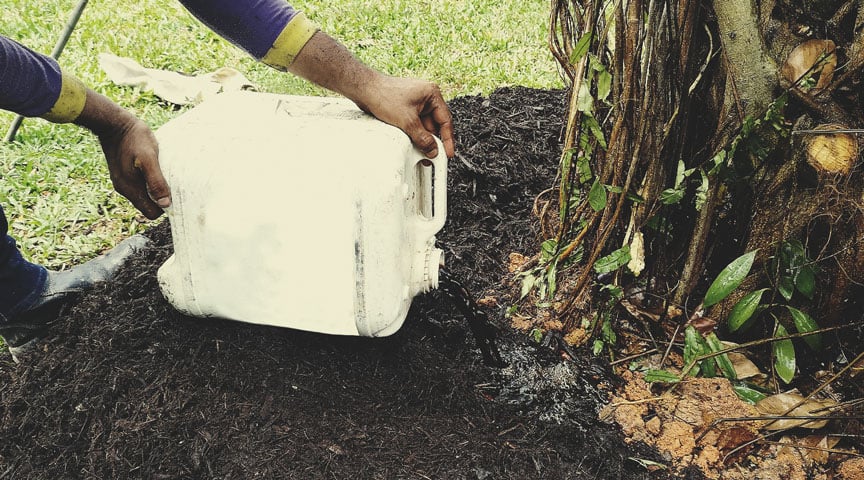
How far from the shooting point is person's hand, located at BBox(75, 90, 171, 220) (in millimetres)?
1821

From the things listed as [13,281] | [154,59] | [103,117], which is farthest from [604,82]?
[154,59]

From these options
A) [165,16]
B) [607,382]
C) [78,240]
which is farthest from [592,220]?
[165,16]

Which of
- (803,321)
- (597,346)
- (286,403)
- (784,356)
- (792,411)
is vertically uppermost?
Result: (803,321)

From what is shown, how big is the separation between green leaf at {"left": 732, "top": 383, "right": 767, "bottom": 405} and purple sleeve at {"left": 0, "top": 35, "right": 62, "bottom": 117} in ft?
6.52

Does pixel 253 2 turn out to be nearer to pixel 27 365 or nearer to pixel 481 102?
pixel 27 365

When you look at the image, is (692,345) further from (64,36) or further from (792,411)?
(64,36)

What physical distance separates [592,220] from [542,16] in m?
3.42

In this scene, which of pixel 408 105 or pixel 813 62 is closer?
pixel 813 62

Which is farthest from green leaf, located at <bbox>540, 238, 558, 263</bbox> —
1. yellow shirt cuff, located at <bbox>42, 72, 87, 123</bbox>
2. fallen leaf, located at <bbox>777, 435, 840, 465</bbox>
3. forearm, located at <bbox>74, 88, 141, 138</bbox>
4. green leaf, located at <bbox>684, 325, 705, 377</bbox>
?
yellow shirt cuff, located at <bbox>42, 72, 87, 123</bbox>

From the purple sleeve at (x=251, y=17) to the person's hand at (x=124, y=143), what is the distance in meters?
0.36

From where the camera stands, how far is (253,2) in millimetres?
1863

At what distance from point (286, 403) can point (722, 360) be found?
1.20 m

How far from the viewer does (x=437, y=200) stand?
192cm

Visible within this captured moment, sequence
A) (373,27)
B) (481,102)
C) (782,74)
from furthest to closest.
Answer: (373,27), (481,102), (782,74)
